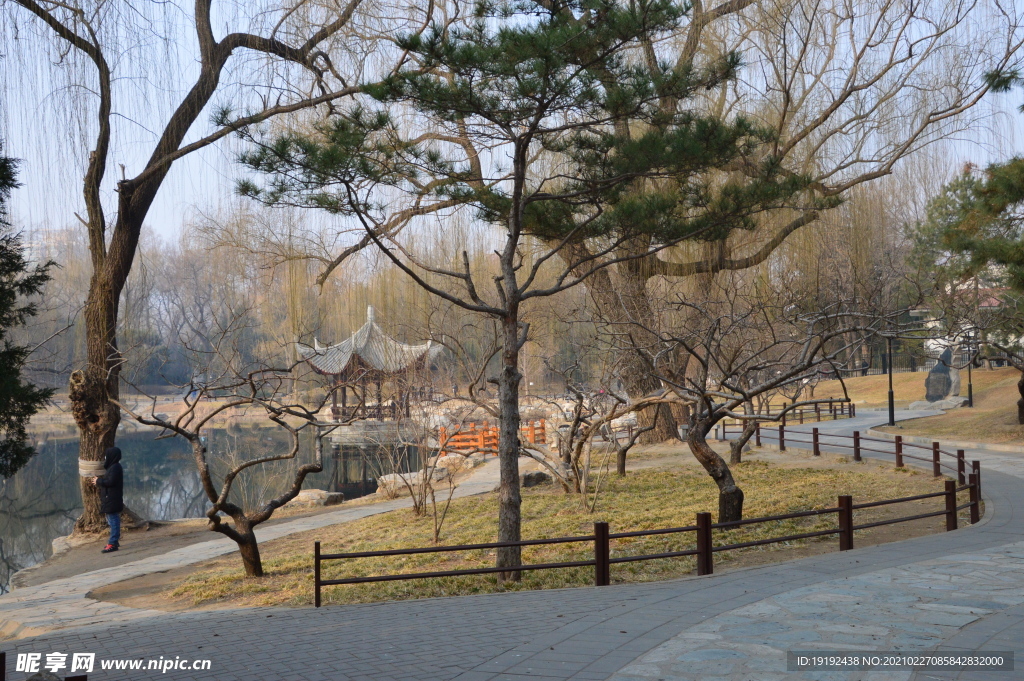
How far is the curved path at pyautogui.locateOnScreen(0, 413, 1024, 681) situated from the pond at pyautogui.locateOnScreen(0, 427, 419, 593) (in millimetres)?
8500

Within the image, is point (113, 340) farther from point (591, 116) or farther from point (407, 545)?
point (591, 116)

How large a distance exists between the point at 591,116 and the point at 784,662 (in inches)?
224

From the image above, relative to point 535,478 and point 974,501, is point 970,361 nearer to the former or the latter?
point 974,501

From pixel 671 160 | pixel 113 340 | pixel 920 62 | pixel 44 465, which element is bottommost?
pixel 44 465

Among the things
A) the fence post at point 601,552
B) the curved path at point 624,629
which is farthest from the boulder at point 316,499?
the fence post at point 601,552

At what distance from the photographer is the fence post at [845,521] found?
8742 mm

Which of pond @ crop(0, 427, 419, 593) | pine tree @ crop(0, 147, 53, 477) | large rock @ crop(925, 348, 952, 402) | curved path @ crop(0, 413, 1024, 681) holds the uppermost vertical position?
pine tree @ crop(0, 147, 53, 477)

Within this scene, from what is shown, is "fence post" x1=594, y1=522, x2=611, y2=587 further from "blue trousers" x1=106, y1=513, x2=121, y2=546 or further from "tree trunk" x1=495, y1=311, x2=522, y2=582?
"blue trousers" x1=106, y1=513, x2=121, y2=546

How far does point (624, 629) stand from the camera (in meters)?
5.86

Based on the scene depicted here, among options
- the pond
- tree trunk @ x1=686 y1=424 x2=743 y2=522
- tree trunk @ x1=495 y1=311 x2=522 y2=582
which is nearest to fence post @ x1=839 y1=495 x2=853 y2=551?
tree trunk @ x1=686 y1=424 x2=743 y2=522

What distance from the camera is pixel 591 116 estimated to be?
28.2 feet

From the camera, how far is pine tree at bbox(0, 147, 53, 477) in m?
6.22

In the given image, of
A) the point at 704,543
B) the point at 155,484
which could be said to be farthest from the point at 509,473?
the point at 155,484

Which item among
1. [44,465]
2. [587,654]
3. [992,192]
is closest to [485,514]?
[587,654]
